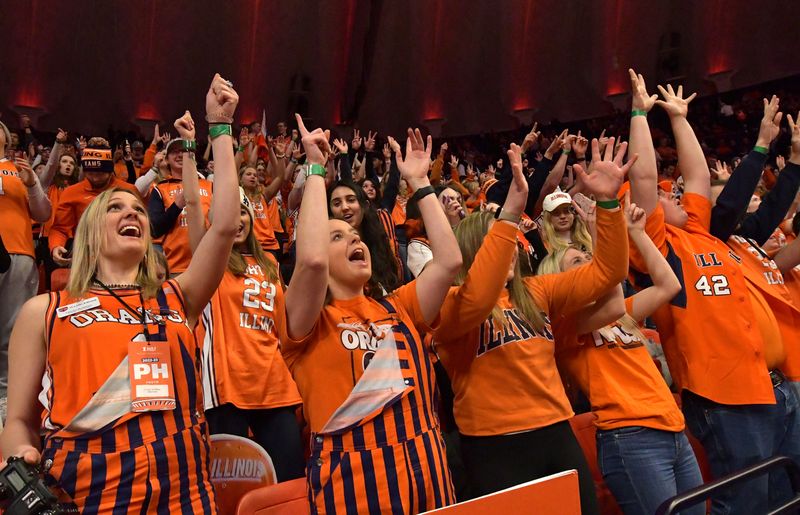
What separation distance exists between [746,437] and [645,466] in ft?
1.82

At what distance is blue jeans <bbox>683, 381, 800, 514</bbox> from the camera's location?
2537 mm

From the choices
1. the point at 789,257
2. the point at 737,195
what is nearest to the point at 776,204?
the point at 789,257

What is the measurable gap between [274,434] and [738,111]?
36.0 feet

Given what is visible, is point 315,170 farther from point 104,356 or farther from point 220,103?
point 104,356

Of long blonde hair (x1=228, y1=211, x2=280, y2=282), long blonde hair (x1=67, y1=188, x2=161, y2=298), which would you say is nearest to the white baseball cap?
long blonde hair (x1=228, y1=211, x2=280, y2=282)

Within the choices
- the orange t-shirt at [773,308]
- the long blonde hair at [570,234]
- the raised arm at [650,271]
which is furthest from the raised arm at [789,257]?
the raised arm at [650,271]

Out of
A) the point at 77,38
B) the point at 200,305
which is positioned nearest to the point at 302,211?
the point at 200,305

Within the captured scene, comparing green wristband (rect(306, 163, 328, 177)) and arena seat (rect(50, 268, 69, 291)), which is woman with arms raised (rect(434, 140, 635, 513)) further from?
arena seat (rect(50, 268, 69, 291))

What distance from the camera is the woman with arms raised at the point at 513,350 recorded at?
2152 millimetres

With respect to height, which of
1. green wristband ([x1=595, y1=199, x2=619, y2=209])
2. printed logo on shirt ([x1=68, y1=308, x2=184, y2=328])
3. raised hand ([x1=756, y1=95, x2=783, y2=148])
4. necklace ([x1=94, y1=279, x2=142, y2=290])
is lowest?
printed logo on shirt ([x1=68, y1=308, x2=184, y2=328])

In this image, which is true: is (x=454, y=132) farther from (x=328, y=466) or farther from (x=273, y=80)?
(x=328, y=466)

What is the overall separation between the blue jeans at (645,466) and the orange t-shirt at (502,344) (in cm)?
25

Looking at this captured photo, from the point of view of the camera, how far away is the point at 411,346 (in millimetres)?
2035

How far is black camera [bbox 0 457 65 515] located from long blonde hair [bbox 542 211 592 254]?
8.60 feet
